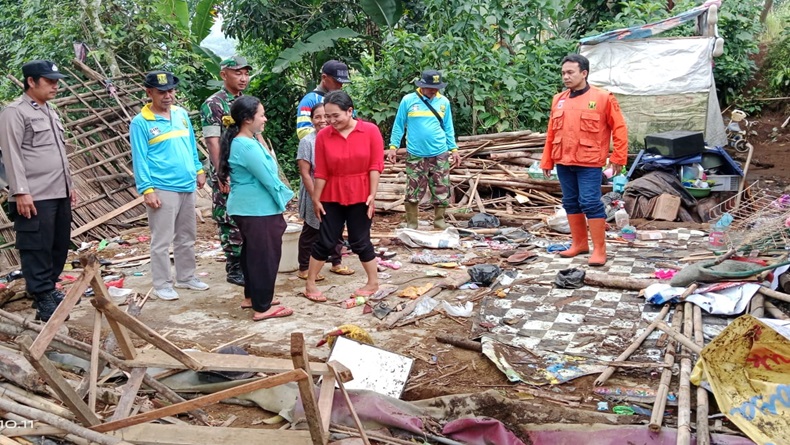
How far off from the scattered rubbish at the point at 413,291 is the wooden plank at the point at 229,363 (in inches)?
100

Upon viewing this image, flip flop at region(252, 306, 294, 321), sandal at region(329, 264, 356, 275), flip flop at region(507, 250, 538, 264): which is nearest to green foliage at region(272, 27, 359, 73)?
sandal at region(329, 264, 356, 275)

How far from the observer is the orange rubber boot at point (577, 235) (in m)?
7.05

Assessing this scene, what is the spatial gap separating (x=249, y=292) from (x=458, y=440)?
2882 mm

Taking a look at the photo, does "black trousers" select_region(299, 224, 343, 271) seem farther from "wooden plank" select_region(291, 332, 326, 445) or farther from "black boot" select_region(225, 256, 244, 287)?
"wooden plank" select_region(291, 332, 326, 445)

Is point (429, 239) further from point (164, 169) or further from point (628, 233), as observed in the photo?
point (164, 169)

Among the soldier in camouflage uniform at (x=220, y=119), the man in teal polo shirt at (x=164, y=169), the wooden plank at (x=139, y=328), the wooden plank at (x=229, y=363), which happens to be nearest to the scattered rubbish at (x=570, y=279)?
the soldier in camouflage uniform at (x=220, y=119)

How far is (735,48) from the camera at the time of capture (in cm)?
1373

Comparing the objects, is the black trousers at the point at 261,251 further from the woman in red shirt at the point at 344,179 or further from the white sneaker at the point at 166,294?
the white sneaker at the point at 166,294

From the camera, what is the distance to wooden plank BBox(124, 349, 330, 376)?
3434 mm

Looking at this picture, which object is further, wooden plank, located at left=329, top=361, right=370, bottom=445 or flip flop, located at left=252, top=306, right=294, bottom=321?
flip flop, located at left=252, top=306, right=294, bottom=321

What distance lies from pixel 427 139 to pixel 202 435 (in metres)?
5.67

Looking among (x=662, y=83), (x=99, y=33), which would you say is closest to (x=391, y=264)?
(x=662, y=83)

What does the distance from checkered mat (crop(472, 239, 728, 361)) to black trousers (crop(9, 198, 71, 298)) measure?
132 inches

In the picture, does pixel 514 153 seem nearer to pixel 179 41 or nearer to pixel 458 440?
pixel 179 41
